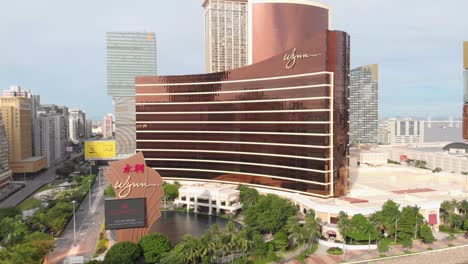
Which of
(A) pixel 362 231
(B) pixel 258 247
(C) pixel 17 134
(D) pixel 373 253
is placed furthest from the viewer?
(C) pixel 17 134

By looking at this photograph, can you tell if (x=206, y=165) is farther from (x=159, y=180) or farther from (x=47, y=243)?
(x=47, y=243)

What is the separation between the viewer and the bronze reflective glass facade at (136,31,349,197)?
70000mm

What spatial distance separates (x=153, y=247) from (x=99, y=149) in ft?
350

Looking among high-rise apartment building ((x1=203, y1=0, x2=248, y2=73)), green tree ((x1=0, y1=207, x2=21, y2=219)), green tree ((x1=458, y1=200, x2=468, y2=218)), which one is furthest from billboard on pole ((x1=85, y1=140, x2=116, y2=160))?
green tree ((x1=458, y1=200, x2=468, y2=218))

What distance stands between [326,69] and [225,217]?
33753mm

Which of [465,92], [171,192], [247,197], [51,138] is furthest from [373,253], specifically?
[51,138]

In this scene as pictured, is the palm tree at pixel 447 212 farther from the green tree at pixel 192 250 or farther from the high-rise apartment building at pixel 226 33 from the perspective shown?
the high-rise apartment building at pixel 226 33

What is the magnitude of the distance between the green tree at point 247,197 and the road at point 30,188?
5790 cm

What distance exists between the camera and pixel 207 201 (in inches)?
3059

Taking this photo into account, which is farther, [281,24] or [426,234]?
[281,24]

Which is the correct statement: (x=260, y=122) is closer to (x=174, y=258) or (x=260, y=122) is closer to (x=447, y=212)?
(x=447, y=212)

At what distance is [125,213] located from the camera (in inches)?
2098

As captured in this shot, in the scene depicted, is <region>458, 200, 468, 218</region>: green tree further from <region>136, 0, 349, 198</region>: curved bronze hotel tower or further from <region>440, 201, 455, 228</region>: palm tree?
<region>136, 0, 349, 198</region>: curved bronze hotel tower

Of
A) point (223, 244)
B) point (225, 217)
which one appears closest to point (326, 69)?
point (225, 217)
